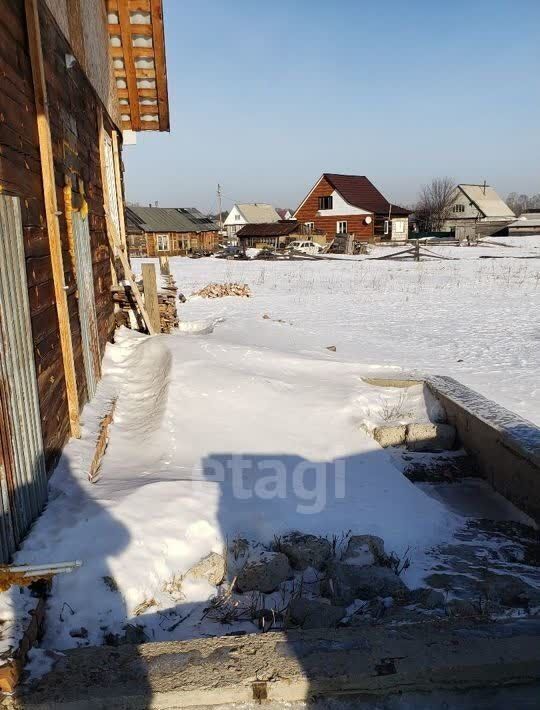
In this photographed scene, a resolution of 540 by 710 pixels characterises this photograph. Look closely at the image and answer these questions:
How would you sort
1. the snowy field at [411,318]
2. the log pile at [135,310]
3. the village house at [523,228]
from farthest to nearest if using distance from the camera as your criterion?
the village house at [523,228] < the log pile at [135,310] < the snowy field at [411,318]

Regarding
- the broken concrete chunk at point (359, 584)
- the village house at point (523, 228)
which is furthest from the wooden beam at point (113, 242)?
the village house at point (523, 228)

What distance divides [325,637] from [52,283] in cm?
327

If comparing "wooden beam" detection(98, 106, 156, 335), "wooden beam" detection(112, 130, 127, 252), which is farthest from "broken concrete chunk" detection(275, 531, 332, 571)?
"wooden beam" detection(112, 130, 127, 252)

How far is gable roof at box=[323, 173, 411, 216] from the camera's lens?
4622 centimetres

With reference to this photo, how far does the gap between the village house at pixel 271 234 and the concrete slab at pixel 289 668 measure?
43.3 meters

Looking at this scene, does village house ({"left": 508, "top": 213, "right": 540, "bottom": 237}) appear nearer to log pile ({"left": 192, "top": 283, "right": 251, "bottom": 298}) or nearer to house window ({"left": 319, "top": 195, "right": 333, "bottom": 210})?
house window ({"left": 319, "top": 195, "right": 333, "bottom": 210})

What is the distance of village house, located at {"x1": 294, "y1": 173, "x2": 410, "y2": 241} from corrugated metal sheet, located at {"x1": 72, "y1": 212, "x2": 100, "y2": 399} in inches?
1619

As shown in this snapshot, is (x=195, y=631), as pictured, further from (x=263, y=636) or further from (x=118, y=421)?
(x=118, y=421)

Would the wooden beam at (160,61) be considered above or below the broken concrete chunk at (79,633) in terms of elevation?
above

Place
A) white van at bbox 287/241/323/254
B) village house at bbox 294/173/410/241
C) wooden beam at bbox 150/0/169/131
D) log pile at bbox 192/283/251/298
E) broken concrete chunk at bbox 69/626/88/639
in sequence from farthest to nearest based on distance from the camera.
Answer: village house at bbox 294/173/410/241 → white van at bbox 287/241/323/254 → log pile at bbox 192/283/251/298 → wooden beam at bbox 150/0/169/131 → broken concrete chunk at bbox 69/626/88/639

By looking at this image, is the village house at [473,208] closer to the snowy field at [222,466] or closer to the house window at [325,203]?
the house window at [325,203]

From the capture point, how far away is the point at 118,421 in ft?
18.2

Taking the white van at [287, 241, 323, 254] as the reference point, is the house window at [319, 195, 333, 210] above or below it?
above

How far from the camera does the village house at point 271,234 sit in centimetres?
4625
